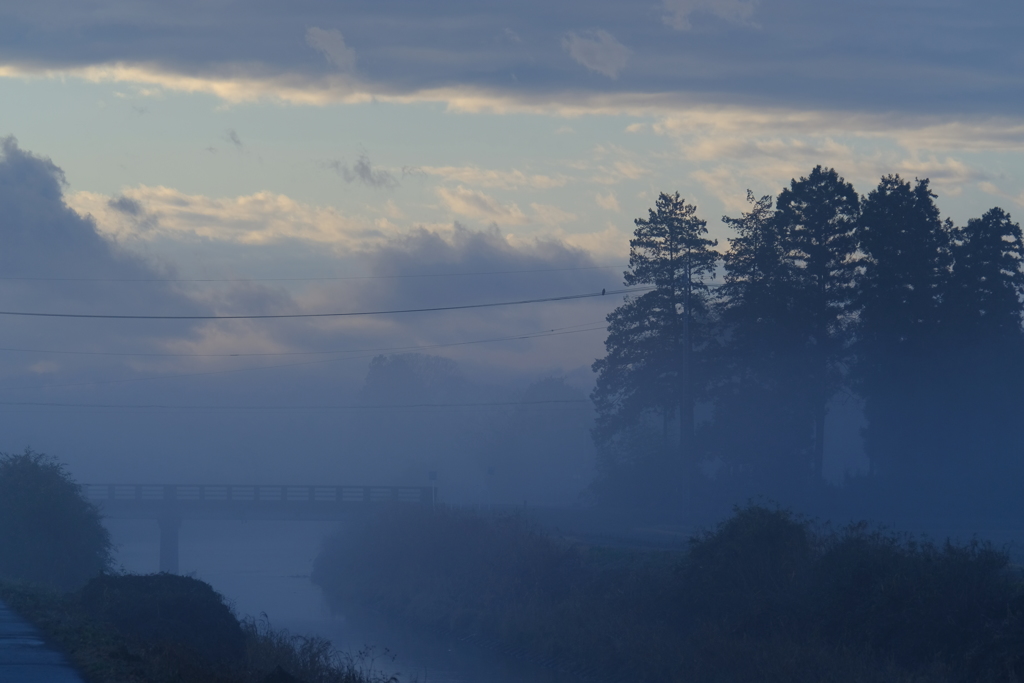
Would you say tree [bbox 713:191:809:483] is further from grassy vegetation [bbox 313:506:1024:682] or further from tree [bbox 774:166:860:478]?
grassy vegetation [bbox 313:506:1024:682]

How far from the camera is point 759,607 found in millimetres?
29188

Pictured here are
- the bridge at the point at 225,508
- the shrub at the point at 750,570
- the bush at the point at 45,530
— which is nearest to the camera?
the shrub at the point at 750,570

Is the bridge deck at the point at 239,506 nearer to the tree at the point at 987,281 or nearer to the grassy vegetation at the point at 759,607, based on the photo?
the grassy vegetation at the point at 759,607

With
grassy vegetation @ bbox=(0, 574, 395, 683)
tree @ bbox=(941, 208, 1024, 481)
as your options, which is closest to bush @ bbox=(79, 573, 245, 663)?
grassy vegetation @ bbox=(0, 574, 395, 683)

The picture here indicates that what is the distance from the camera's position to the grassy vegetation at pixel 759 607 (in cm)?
2411

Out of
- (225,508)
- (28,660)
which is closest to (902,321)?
(225,508)

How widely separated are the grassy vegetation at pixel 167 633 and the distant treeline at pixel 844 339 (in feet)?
113

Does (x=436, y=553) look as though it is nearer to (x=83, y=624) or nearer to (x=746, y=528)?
(x=746, y=528)

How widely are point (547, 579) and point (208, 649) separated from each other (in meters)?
Answer: 20.1

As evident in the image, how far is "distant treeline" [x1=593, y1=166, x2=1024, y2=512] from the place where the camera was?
194ft

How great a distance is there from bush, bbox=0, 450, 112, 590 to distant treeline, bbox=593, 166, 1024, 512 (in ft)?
98.6

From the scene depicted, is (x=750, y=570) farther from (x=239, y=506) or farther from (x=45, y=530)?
(x=239, y=506)

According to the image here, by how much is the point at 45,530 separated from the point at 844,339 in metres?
43.0

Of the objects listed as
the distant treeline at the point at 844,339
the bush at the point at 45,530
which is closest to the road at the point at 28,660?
the bush at the point at 45,530
